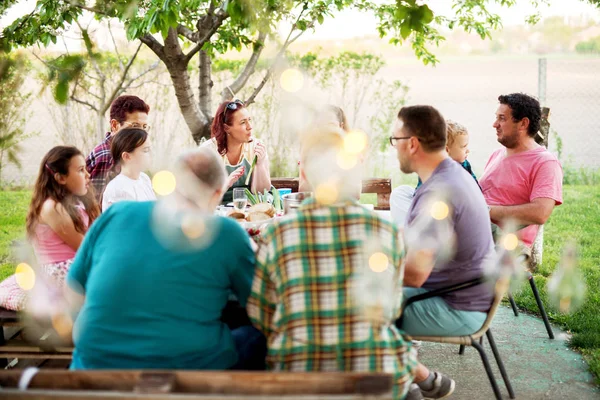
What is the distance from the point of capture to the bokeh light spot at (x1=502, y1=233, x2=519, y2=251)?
11.8 ft

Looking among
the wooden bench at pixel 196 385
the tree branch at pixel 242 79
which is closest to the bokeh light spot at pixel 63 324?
the wooden bench at pixel 196 385

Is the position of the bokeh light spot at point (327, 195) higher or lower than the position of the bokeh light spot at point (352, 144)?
lower

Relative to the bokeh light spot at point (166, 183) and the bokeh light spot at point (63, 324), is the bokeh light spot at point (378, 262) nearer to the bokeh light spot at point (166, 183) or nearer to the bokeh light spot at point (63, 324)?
the bokeh light spot at point (166, 183)

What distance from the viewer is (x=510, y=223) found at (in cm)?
376

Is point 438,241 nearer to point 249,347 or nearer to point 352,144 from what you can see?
point 352,144

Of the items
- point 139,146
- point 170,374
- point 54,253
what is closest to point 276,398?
point 170,374

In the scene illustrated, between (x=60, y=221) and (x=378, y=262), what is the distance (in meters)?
1.68

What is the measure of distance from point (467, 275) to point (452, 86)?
14.8 m

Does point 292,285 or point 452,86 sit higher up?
point 452,86

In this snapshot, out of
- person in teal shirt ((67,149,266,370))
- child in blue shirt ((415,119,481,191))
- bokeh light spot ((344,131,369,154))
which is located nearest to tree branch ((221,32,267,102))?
child in blue shirt ((415,119,481,191))

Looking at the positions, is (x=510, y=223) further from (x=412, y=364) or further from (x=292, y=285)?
(x=292, y=285)

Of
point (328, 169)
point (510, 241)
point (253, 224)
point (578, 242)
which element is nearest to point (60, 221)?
point (253, 224)

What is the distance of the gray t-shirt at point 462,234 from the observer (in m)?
2.62

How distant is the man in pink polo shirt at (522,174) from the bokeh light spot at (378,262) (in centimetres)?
206
